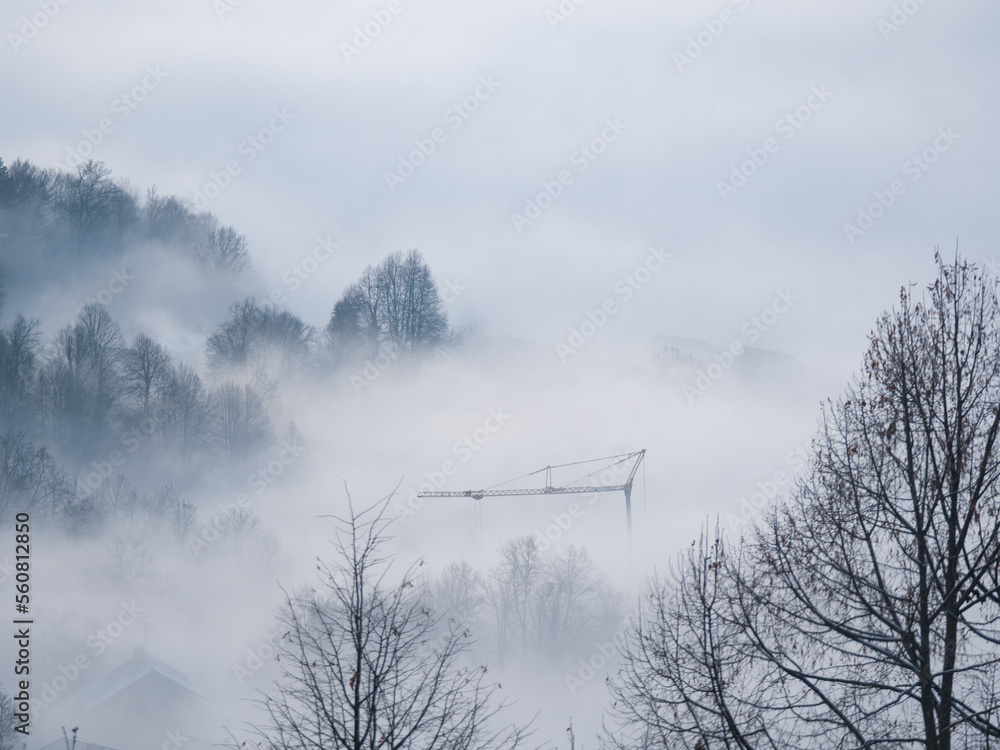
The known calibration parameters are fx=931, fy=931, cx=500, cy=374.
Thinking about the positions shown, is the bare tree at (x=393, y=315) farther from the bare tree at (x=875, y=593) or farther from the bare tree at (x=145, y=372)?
the bare tree at (x=875, y=593)

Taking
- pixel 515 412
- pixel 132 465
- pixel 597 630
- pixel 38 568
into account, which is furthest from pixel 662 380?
pixel 38 568

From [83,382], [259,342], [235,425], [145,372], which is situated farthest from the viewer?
[259,342]

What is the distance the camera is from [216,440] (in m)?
69.7

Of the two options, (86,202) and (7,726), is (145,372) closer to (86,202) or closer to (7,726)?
(86,202)

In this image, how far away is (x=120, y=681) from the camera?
43.7 meters

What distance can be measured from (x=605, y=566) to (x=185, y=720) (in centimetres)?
3594

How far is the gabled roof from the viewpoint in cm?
4266

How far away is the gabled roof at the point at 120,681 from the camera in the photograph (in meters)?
42.7

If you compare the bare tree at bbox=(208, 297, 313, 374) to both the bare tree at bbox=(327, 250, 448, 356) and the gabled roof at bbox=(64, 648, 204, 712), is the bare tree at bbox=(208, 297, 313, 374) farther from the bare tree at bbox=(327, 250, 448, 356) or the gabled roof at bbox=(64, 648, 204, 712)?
the gabled roof at bbox=(64, 648, 204, 712)

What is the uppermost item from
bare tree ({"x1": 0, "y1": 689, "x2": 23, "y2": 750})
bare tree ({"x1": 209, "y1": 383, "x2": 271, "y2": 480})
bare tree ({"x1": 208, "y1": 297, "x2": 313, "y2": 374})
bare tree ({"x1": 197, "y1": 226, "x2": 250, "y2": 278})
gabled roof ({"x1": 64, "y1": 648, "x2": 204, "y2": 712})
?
bare tree ({"x1": 197, "y1": 226, "x2": 250, "y2": 278})

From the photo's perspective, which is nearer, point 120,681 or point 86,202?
point 120,681

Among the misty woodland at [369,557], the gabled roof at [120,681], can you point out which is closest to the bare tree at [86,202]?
the misty woodland at [369,557]

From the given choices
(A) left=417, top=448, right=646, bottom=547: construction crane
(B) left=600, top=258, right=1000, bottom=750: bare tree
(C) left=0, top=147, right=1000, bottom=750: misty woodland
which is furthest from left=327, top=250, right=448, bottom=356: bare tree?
(B) left=600, top=258, right=1000, bottom=750: bare tree

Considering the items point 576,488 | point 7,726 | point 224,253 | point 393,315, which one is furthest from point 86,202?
point 7,726
